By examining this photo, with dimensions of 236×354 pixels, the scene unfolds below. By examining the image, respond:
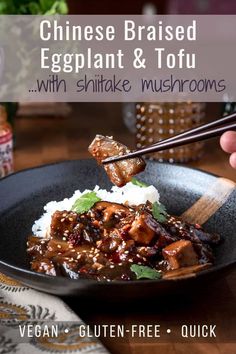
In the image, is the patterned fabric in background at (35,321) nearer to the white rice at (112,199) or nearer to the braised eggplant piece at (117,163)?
the white rice at (112,199)

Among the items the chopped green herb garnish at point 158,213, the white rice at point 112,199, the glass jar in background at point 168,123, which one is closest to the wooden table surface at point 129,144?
the glass jar in background at point 168,123

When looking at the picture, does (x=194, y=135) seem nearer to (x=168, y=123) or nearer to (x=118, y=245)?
(x=118, y=245)

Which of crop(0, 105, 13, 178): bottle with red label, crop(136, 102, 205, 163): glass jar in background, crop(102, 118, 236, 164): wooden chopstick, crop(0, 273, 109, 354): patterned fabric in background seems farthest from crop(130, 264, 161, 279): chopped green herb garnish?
crop(136, 102, 205, 163): glass jar in background

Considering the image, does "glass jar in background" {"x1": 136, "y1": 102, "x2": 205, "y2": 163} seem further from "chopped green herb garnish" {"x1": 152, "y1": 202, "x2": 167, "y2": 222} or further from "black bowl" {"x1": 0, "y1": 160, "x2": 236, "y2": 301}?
"chopped green herb garnish" {"x1": 152, "y1": 202, "x2": 167, "y2": 222}

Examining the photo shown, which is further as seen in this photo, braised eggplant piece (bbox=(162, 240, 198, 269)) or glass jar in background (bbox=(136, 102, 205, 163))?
glass jar in background (bbox=(136, 102, 205, 163))

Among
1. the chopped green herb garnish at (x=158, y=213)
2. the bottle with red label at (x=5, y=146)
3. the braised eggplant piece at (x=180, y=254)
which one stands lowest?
the braised eggplant piece at (x=180, y=254)

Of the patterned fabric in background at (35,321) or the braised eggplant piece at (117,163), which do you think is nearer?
the patterned fabric in background at (35,321)
